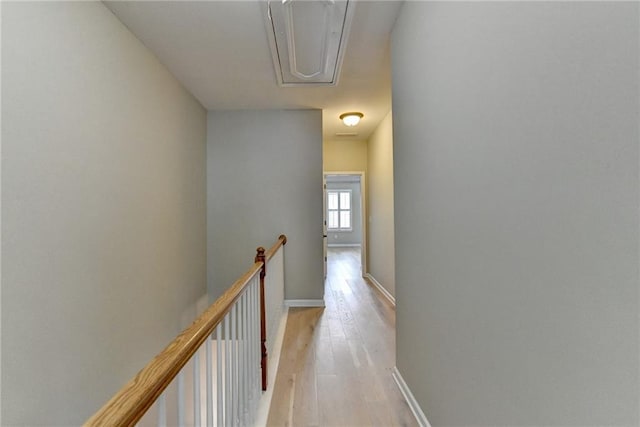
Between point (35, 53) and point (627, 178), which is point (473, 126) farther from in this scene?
point (35, 53)

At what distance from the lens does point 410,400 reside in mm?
1840

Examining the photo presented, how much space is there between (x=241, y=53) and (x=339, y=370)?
275 centimetres

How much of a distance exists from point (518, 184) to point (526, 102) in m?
0.23

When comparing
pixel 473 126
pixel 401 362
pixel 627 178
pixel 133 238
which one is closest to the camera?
pixel 627 178

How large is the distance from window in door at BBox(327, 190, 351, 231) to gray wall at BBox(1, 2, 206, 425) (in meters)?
8.52

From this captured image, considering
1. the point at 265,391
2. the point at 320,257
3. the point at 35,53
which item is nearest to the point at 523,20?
the point at 35,53

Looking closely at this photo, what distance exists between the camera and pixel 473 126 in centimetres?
110

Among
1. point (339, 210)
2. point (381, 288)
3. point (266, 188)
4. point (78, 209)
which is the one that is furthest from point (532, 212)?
point (339, 210)

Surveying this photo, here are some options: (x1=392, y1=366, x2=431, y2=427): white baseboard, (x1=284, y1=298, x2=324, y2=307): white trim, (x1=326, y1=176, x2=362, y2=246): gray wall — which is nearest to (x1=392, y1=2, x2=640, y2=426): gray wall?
(x1=392, y1=366, x2=431, y2=427): white baseboard

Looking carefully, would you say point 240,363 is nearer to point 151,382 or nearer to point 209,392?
point 209,392

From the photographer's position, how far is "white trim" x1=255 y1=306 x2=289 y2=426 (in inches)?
70.3

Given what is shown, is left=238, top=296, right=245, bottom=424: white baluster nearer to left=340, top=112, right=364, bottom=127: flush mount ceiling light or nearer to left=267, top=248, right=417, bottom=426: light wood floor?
left=267, top=248, right=417, bottom=426: light wood floor

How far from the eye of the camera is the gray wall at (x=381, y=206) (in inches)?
162

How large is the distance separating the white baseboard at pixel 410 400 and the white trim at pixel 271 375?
90 cm
